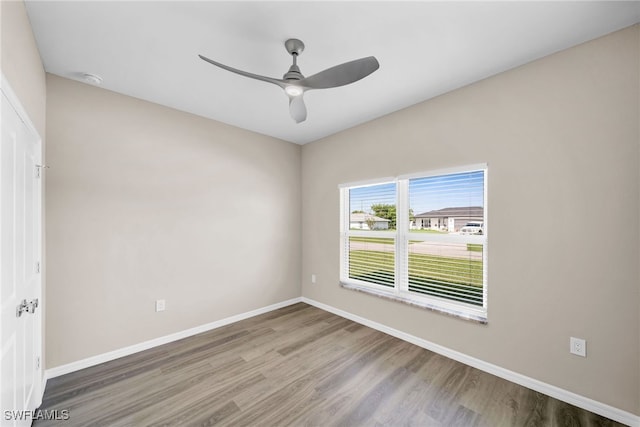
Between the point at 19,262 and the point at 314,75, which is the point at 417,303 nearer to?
the point at 314,75

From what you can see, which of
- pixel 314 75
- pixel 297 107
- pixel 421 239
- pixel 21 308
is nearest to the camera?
pixel 21 308

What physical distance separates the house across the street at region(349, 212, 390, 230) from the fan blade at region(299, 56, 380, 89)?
1.94 metres

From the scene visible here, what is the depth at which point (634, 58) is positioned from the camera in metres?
1.67

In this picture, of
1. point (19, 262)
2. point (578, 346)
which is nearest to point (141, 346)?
point (19, 262)

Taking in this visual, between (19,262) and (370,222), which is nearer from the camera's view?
(19,262)

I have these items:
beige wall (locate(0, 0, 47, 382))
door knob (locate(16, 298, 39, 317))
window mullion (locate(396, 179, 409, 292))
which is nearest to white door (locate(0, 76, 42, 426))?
door knob (locate(16, 298, 39, 317))

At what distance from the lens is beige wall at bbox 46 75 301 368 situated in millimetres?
2268

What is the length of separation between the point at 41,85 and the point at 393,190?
327 centimetres

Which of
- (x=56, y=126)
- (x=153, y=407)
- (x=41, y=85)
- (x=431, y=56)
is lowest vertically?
(x=153, y=407)

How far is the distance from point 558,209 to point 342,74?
1.86m

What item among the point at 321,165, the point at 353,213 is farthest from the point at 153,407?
the point at 321,165

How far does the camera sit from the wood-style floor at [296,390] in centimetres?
177

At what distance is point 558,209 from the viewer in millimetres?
1948

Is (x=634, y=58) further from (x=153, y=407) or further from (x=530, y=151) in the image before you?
(x=153, y=407)
